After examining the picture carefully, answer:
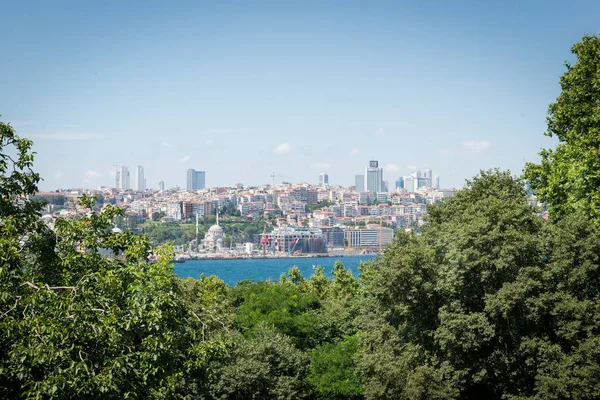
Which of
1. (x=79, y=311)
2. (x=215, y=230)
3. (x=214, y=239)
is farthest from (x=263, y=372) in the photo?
(x=215, y=230)

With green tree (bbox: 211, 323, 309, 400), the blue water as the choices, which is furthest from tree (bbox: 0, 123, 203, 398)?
the blue water

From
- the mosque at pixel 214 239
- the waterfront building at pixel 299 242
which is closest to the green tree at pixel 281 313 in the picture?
the mosque at pixel 214 239

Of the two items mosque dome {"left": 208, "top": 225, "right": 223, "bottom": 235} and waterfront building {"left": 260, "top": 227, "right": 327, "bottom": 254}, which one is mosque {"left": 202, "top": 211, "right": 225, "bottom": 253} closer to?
mosque dome {"left": 208, "top": 225, "right": 223, "bottom": 235}

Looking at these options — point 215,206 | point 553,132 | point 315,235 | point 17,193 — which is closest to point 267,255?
point 315,235

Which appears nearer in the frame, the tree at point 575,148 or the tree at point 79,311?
the tree at point 79,311

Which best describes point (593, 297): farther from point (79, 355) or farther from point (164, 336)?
point (79, 355)

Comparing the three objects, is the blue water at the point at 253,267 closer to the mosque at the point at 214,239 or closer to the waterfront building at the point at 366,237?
the waterfront building at the point at 366,237

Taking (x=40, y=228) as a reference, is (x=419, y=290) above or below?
below
